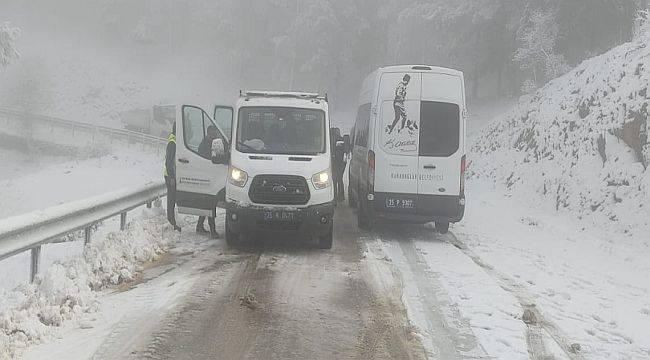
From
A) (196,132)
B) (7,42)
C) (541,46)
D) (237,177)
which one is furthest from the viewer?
(541,46)

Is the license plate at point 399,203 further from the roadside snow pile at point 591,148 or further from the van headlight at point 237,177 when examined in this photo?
the roadside snow pile at point 591,148

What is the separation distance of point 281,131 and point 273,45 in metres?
39.6

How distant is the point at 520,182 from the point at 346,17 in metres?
31.1

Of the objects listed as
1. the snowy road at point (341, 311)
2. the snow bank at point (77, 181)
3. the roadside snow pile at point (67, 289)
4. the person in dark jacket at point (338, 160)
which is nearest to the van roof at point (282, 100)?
the person in dark jacket at point (338, 160)

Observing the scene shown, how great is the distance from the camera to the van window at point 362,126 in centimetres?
1177

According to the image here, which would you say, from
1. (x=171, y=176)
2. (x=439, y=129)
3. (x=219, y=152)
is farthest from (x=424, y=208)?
(x=171, y=176)

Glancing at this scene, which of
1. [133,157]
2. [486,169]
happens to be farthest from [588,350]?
[133,157]

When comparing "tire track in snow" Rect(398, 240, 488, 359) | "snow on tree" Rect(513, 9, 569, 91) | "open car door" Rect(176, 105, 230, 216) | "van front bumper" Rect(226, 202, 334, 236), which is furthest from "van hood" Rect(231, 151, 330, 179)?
"snow on tree" Rect(513, 9, 569, 91)

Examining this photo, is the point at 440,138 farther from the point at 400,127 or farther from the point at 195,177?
the point at 195,177

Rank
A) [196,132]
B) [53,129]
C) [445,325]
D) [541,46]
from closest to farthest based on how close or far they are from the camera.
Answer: [445,325]
[196,132]
[541,46]
[53,129]

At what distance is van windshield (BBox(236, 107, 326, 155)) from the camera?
9344 millimetres

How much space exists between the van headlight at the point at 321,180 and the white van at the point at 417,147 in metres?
1.80

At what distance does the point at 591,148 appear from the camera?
14.4 metres

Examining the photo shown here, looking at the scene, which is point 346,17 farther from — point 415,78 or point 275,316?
point 275,316
